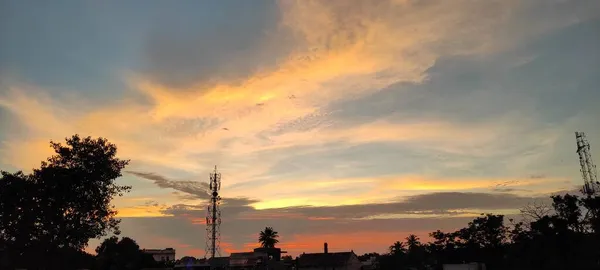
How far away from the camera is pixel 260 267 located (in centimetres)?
8300

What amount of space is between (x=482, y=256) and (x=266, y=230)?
206 ft

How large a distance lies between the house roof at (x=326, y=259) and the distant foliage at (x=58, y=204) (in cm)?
6042

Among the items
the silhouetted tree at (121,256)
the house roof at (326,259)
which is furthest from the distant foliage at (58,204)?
the house roof at (326,259)

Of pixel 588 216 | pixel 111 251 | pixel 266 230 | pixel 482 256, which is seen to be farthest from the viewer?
pixel 266 230

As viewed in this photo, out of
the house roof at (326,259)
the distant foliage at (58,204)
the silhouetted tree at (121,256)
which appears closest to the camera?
the distant foliage at (58,204)

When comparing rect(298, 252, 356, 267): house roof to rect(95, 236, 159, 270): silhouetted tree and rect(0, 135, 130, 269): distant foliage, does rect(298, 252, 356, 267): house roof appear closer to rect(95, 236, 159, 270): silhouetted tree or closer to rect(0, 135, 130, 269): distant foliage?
rect(95, 236, 159, 270): silhouetted tree

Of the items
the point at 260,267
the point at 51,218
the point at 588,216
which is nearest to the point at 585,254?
the point at 588,216

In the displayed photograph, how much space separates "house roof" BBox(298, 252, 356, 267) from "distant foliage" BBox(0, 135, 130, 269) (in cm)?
6042

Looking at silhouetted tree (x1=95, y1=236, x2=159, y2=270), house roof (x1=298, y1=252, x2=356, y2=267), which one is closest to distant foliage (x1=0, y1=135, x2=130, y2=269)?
silhouetted tree (x1=95, y1=236, x2=159, y2=270)

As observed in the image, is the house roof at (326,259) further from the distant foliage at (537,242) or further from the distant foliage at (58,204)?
the distant foliage at (58,204)

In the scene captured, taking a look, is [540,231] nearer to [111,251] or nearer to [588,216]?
[588,216]

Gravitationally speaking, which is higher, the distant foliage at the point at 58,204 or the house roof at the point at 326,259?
the distant foliage at the point at 58,204

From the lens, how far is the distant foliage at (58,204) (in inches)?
1550

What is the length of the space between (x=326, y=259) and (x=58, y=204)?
6513 centimetres
